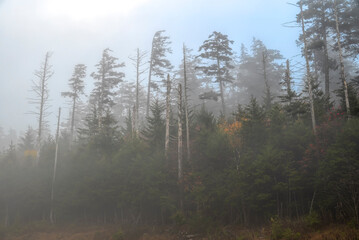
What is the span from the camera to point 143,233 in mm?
18859

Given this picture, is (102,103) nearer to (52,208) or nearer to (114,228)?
(52,208)

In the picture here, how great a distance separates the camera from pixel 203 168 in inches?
783

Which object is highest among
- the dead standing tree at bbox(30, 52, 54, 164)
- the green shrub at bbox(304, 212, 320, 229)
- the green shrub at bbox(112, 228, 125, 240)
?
the dead standing tree at bbox(30, 52, 54, 164)

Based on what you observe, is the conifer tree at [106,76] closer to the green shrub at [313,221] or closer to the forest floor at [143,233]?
the forest floor at [143,233]

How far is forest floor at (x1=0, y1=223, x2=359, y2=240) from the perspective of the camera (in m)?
12.0

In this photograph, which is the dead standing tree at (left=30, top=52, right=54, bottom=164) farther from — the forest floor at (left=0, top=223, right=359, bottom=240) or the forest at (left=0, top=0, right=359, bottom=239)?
the forest floor at (left=0, top=223, right=359, bottom=240)

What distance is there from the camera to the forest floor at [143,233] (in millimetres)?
11952

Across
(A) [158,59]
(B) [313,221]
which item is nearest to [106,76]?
(A) [158,59]

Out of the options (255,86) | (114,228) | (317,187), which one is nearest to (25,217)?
(114,228)

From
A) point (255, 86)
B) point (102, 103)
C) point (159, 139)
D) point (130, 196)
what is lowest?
point (130, 196)

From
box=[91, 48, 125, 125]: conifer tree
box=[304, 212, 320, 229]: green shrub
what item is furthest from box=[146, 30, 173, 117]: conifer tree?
box=[304, 212, 320, 229]: green shrub

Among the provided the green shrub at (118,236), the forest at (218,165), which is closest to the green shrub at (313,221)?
the forest at (218,165)

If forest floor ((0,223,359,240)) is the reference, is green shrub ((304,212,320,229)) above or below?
above

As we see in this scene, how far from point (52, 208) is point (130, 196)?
379 inches
